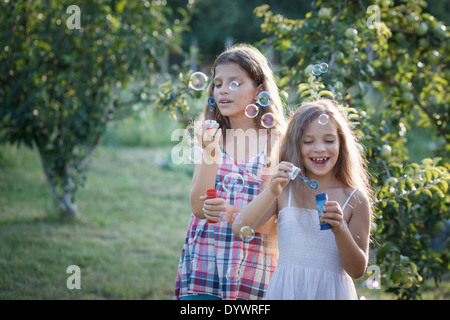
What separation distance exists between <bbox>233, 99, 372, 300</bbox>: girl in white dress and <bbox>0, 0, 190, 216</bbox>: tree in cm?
283

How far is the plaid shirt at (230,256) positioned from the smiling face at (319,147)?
10.8 inches

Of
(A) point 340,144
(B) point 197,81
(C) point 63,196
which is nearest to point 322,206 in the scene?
(A) point 340,144

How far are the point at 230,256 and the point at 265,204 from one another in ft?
1.19

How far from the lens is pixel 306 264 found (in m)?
1.83

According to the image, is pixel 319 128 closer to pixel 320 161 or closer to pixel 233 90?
pixel 320 161

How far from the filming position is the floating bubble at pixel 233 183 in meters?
2.07

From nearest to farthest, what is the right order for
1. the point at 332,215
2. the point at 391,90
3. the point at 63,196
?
1. the point at 332,215
2. the point at 391,90
3. the point at 63,196

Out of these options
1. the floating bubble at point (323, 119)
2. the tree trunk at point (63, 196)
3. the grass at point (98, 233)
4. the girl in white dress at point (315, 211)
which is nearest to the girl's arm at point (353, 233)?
the girl in white dress at point (315, 211)

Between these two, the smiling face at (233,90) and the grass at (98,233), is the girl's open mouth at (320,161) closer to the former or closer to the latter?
the smiling face at (233,90)

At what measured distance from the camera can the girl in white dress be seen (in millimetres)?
1792

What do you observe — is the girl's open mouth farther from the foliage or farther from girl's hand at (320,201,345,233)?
the foliage

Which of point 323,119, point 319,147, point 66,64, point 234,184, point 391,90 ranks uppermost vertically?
point 66,64

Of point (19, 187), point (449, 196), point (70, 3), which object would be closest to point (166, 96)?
point (449, 196)
